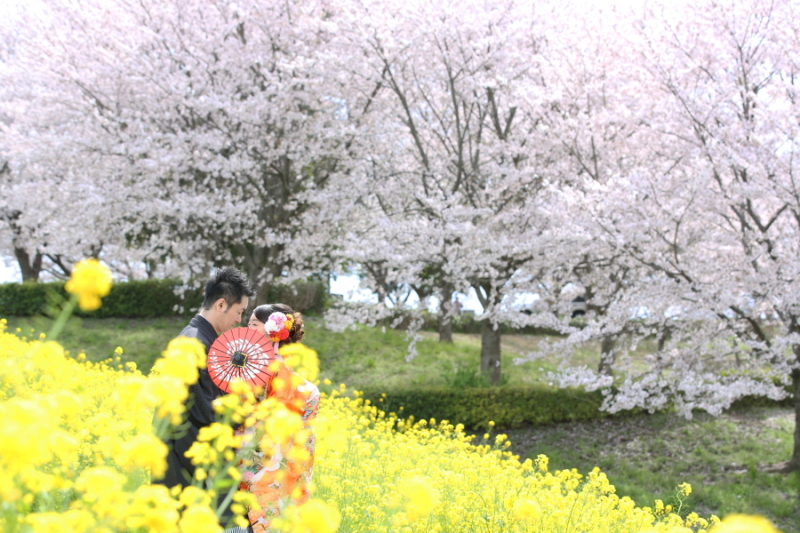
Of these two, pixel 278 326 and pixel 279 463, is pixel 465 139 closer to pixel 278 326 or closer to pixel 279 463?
pixel 278 326

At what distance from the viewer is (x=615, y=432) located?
33.1 ft

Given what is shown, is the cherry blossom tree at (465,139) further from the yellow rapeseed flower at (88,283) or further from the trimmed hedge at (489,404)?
the yellow rapeseed flower at (88,283)

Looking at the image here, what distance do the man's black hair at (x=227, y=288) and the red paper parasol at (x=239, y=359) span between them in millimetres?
170

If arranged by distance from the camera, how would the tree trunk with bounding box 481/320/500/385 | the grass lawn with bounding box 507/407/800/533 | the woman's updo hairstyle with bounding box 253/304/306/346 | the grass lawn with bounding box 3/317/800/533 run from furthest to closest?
the tree trunk with bounding box 481/320/500/385 → the grass lawn with bounding box 3/317/800/533 → the grass lawn with bounding box 507/407/800/533 → the woman's updo hairstyle with bounding box 253/304/306/346

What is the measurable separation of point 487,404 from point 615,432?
6.53 feet

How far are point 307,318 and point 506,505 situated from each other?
12.3m

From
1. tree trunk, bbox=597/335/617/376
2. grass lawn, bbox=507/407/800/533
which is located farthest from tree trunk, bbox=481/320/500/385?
tree trunk, bbox=597/335/617/376

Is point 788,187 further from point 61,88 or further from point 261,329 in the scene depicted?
point 61,88

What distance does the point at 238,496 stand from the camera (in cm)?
204

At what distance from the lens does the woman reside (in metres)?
3.07

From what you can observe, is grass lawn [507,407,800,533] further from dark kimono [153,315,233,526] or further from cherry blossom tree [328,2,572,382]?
dark kimono [153,315,233,526]

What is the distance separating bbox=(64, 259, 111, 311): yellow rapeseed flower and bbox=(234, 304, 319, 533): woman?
4.54 ft

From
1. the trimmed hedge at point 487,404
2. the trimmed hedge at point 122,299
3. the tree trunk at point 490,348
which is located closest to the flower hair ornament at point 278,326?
the trimmed hedge at point 487,404

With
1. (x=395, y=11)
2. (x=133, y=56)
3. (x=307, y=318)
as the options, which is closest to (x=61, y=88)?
(x=133, y=56)
